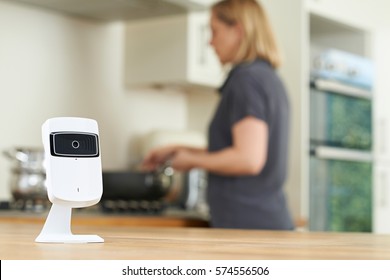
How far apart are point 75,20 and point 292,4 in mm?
935

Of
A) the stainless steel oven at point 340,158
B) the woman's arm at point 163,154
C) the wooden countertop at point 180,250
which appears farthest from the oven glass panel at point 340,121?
the wooden countertop at point 180,250

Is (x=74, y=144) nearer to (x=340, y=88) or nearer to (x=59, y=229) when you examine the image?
(x=59, y=229)

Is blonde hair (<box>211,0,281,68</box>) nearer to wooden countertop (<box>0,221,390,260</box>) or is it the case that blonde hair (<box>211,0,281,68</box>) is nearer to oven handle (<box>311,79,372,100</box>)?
oven handle (<box>311,79,372,100</box>)

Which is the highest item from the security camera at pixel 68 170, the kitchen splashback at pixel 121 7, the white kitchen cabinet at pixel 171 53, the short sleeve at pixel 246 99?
the kitchen splashback at pixel 121 7

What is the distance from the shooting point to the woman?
231 cm

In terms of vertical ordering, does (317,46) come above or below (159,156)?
above

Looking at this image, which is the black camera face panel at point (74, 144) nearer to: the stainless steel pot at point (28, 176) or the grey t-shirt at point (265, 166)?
the grey t-shirt at point (265, 166)

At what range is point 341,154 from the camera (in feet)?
12.8

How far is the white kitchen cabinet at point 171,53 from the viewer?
3.42 metres

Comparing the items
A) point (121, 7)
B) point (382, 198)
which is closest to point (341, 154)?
point (382, 198)

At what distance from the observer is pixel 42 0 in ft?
10.1

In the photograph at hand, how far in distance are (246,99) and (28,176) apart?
80cm
